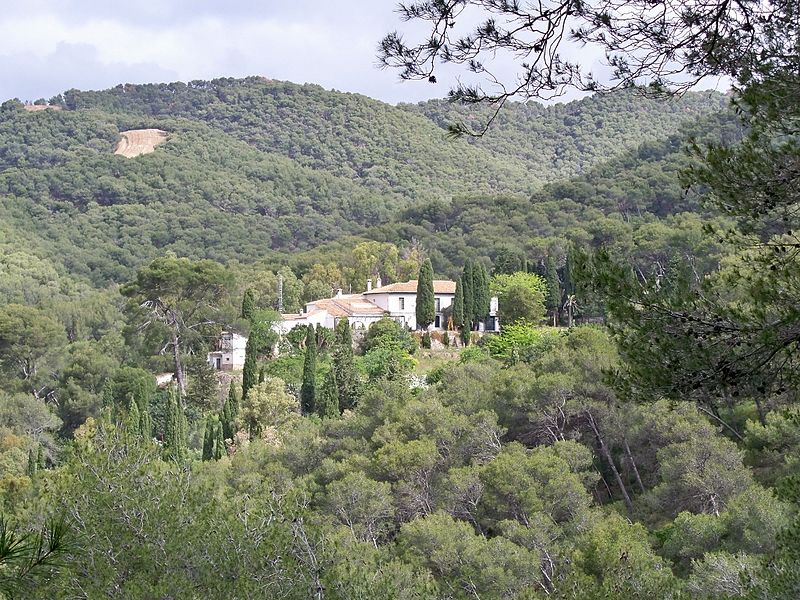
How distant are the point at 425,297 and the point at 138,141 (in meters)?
75.5

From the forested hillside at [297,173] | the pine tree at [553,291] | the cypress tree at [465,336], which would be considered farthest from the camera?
the forested hillside at [297,173]

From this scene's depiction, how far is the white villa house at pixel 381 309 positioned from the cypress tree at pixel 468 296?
1.24 m

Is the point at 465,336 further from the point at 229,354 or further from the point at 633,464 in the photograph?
the point at 633,464

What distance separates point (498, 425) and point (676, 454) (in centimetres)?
464

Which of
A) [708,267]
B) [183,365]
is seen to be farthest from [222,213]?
[708,267]

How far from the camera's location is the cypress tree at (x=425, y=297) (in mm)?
37375

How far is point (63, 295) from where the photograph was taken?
57062 millimetres

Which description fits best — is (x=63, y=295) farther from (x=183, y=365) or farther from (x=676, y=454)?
(x=676, y=454)

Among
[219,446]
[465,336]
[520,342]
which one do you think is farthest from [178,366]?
[520,342]

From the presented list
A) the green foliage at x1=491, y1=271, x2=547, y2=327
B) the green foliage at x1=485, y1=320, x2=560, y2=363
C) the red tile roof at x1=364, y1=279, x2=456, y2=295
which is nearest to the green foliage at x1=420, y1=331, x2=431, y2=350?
the green foliage at x1=485, y1=320, x2=560, y2=363

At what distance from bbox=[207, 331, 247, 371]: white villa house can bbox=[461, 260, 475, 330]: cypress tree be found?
8.42 metres

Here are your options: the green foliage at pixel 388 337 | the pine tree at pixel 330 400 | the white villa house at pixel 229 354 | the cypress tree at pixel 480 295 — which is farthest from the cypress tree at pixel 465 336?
the pine tree at pixel 330 400

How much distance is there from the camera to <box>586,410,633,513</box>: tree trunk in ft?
63.5

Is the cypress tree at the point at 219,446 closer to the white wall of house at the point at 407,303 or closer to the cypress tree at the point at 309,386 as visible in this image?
the cypress tree at the point at 309,386
